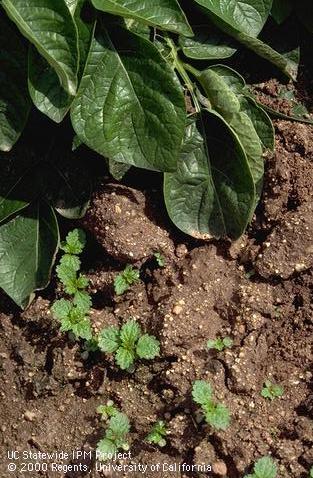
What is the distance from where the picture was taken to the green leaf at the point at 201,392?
5.60 ft

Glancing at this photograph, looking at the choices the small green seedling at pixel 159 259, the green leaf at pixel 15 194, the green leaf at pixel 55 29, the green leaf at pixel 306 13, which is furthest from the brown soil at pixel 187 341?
the green leaf at pixel 55 29

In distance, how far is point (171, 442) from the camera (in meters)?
1.74

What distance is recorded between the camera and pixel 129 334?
1827 millimetres

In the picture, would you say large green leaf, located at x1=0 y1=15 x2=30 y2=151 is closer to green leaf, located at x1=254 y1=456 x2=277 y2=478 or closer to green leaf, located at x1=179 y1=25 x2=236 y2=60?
green leaf, located at x1=179 y1=25 x2=236 y2=60

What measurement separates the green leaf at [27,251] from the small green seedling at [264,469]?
2.36 ft

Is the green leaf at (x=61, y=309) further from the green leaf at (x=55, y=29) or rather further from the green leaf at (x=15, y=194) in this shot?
the green leaf at (x=55, y=29)

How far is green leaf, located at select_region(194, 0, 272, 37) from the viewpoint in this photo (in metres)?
1.84

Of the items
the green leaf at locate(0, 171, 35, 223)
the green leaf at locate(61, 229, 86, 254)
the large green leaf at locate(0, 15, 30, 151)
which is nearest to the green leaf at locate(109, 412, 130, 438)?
the green leaf at locate(61, 229, 86, 254)

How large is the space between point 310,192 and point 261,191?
0.13 meters

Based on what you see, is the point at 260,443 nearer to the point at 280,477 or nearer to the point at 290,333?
the point at 280,477

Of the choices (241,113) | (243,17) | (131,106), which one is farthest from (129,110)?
(243,17)

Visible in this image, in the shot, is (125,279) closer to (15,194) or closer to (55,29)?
(15,194)

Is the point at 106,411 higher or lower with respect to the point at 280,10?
lower

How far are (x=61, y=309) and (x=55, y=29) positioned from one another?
72 centimetres
